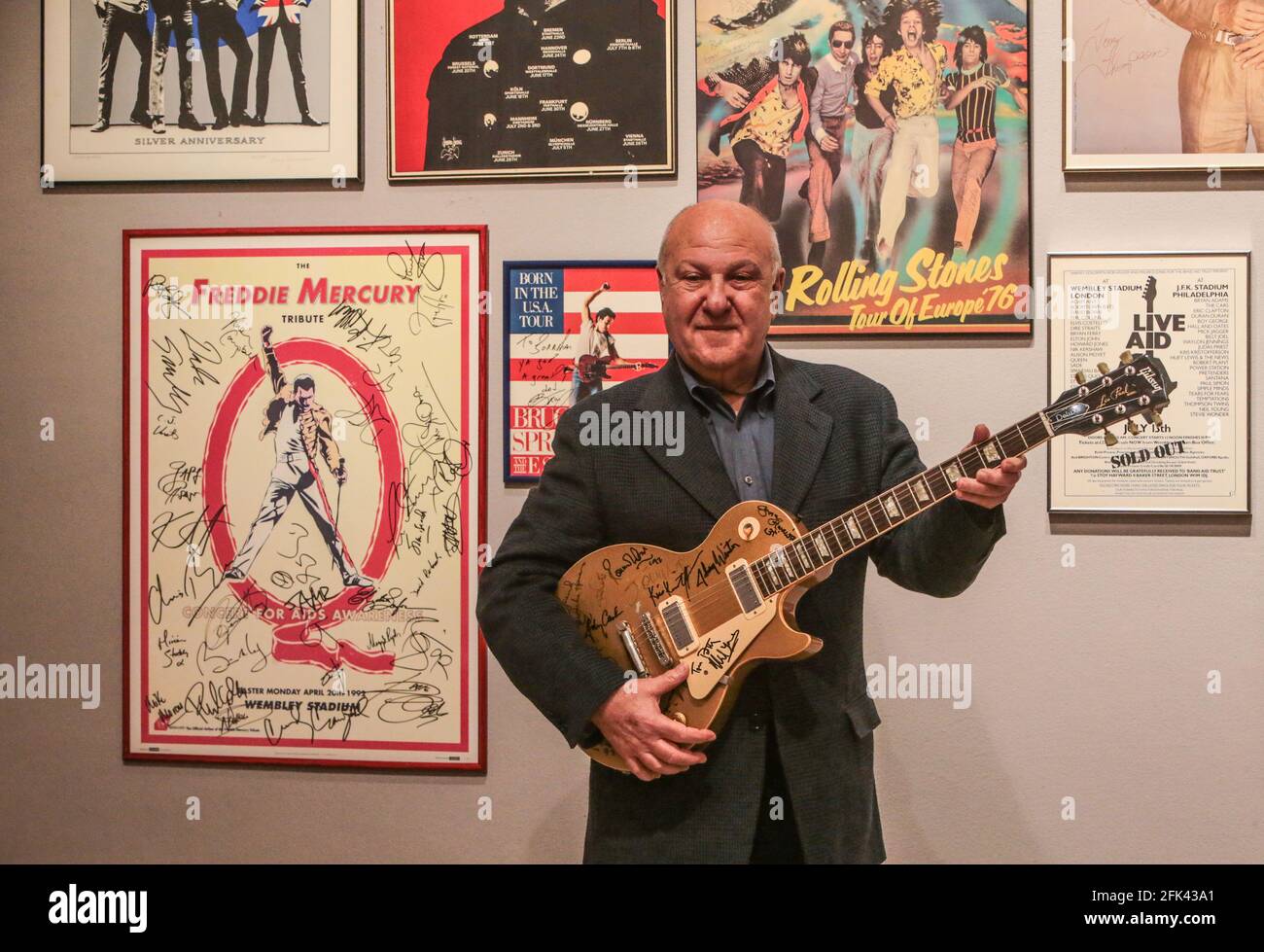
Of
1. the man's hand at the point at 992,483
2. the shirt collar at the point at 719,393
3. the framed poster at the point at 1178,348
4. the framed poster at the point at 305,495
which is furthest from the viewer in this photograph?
the framed poster at the point at 305,495

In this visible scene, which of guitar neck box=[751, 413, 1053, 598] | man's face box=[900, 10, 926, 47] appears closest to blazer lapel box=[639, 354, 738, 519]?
guitar neck box=[751, 413, 1053, 598]

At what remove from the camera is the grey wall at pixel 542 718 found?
181 centimetres

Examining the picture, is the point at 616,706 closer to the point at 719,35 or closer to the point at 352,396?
the point at 352,396

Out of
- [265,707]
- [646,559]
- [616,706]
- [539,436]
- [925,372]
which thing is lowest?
[265,707]

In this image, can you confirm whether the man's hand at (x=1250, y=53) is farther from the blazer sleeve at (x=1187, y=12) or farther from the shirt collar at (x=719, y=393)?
the shirt collar at (x=719, y=393)

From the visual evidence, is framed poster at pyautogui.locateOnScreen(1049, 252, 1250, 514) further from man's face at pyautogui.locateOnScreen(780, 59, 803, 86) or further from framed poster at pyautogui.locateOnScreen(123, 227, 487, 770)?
framed poster at pyautogui.locateOnScreen(123, 227, 487, 770)

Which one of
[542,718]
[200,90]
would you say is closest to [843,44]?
[200,90]

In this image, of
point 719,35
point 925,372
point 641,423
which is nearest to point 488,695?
point 641,423

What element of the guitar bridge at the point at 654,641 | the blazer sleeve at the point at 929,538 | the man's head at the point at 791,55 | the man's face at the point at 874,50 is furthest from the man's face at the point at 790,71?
the guitar bridge at the point at 654,641

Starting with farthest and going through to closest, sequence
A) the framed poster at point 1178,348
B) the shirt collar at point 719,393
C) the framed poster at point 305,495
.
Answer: the framed poster at point 305,495, the framed poster at point 1178,348, the shirt collar at point 719,393

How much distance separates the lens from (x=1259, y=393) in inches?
71.0

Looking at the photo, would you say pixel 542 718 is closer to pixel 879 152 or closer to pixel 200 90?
pixel 879 152

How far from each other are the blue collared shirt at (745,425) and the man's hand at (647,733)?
37 centimetres

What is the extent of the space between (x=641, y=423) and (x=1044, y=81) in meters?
1.14
